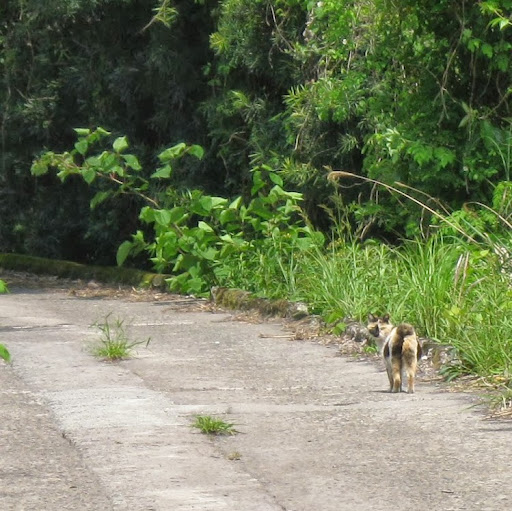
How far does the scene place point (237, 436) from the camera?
8.26 meters

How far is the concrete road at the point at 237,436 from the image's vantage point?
684 cm

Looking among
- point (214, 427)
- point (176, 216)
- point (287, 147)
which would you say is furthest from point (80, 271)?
point (214, 427)

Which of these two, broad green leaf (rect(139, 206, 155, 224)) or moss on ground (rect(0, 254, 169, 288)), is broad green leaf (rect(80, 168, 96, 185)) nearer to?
broad green leaf (rect(139, 206, 155, 224))

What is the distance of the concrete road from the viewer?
22.4 ft

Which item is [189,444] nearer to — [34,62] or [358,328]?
[358,328]

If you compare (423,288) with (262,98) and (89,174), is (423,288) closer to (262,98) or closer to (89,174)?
(89,174)

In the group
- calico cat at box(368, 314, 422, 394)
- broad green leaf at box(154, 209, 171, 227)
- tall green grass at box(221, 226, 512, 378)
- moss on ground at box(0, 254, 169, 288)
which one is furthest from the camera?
moss on ground at box(0, 254, 169, 288)

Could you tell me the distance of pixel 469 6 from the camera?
13.8m

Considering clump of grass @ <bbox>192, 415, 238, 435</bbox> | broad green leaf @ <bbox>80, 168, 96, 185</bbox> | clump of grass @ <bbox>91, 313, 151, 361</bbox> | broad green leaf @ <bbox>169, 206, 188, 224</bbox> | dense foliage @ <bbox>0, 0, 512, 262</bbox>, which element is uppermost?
dense foliage @ <bbox>0, 0, 512, 262</bbox>

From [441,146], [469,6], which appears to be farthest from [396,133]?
[469,6]

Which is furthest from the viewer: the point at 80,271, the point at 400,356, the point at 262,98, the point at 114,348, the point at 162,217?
the point at 80,271

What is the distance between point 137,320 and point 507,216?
4.38 metres

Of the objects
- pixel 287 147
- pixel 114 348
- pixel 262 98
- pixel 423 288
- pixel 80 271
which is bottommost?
pixel 80 271

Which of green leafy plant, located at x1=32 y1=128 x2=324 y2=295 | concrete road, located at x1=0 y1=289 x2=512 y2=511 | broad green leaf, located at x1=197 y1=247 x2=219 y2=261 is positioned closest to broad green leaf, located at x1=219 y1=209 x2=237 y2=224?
green leafy plant, located at x1=32 y1=128 x2=324 y2=295
